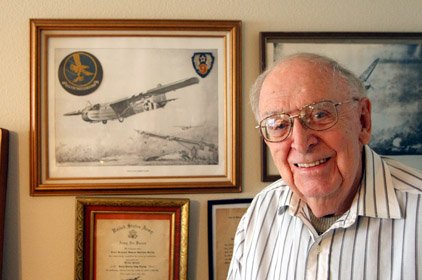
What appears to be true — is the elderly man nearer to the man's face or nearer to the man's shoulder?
the man's face

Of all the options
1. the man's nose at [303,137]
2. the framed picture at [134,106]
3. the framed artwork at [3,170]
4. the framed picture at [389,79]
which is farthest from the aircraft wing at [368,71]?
the framed artwork at [3,170]

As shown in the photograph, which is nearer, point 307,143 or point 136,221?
point 307,143

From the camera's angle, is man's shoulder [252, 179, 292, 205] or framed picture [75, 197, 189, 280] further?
framed picture [75, 197, 189, 280]

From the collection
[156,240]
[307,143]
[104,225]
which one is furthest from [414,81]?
[104,225]

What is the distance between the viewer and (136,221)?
58.5 inches

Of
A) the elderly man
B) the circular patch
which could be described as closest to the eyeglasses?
the elderly man

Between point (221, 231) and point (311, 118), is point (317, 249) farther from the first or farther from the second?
point (221, 231)

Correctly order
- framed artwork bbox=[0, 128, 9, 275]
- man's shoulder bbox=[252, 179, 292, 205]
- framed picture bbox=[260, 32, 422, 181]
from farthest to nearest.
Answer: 1. framed picture bbox=[260, 32, 422, 181]
2. framed artwork bbox=[0, 128, 9, 275]
3. man's shoulder bbox=[252, 179, 292, 205]

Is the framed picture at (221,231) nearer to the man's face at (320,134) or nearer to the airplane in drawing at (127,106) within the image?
the airplane in drawing at (127,106)

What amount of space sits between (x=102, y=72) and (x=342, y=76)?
0.89 m

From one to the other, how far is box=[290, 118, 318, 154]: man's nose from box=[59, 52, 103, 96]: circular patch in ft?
2.76

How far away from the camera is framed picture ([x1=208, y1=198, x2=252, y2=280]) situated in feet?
4.94

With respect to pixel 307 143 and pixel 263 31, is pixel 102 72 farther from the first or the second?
pixel 307 143

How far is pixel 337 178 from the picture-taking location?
0.93 metres
